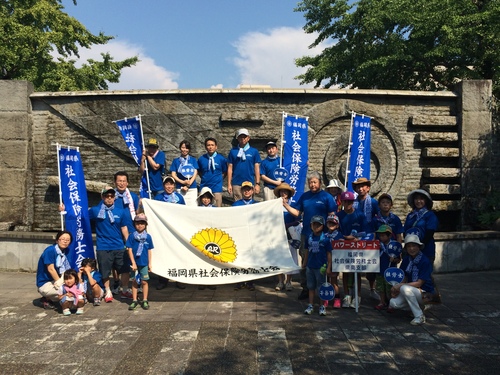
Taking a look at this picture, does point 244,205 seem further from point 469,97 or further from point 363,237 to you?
point 469,97

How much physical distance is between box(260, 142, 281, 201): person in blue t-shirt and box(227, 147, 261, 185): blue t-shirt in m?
0.17

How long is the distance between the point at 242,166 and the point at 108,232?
2.57 metres

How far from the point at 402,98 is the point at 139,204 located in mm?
6582

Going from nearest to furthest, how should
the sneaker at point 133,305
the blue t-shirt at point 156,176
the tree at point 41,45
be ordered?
the sneaker at point 133,305 → the blue t-shirt at point 156,176 → the tree at point 41,45

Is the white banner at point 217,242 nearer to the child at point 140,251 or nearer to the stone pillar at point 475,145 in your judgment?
the child at point 140,251

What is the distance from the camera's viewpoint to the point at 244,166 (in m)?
7.93

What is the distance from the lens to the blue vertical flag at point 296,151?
885 cm

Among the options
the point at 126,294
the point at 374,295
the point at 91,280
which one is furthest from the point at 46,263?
the point at 374,295

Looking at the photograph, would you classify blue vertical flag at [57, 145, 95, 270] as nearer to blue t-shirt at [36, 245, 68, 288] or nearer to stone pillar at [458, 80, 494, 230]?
blue t-shirt at [36, 245, 68, 288]

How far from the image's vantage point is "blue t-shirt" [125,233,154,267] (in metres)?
6.25

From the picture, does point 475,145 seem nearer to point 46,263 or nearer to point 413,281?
point 413,281

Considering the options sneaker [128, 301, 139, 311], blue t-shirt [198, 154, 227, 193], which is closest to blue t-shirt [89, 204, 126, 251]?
sneaker [128, 301, 139, 311]

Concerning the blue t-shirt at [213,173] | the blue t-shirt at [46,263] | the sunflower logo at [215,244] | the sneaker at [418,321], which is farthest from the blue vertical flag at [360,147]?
the blue t-shirt at [46,263]

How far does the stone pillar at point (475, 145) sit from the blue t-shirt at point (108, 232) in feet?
24.7
